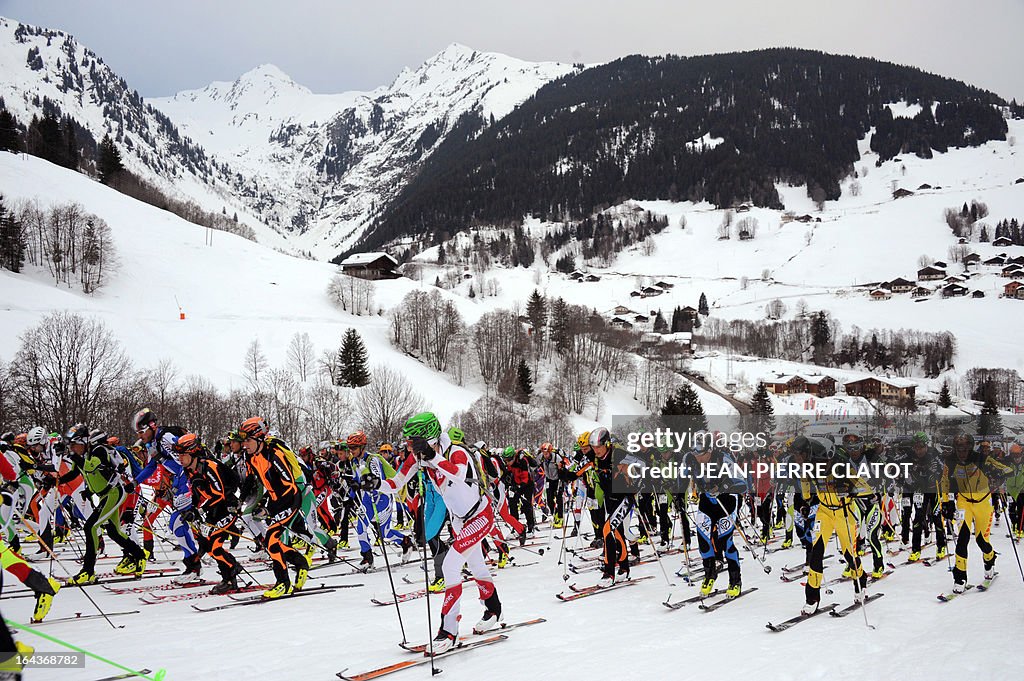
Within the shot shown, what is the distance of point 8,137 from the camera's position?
307 ft

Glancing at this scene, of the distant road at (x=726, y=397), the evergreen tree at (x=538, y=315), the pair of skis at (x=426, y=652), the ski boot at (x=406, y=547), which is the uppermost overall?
the evergreen tree at (x=538, y=315)

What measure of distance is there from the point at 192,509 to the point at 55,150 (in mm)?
122790

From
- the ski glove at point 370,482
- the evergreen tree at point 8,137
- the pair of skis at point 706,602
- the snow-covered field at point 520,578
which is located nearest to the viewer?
the snow-covered field at point 520,578

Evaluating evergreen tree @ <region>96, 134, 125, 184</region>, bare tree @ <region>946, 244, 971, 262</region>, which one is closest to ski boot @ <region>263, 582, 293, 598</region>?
evergreen tree @ <region>96, 134, 125, 184</region>

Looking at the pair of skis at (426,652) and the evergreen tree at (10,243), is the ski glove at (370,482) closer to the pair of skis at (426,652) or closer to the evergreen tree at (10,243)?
the pair of skis at (426,652)

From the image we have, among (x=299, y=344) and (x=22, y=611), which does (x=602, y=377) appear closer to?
(x=299, y=344)

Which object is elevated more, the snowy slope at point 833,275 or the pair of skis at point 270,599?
the snowy slope at point 833,275

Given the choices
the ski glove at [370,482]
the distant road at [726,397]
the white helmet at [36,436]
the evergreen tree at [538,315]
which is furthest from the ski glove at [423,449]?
the evergreen tree at [538,315]

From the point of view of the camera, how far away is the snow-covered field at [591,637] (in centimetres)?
684

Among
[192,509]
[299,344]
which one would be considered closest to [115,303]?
[299,344]

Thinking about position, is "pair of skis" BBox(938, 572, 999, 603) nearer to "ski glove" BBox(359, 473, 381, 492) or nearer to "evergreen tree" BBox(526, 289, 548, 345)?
"ski glove" BBox(359, 473, 381, 492)

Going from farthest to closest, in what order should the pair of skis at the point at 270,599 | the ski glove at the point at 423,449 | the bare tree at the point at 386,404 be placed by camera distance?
1. the bare tree at the point at 386,404
2. the pair of skis at the point at 270,599
3. the ski glove at the point at 423,449

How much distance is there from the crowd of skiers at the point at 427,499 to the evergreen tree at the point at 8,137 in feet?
347

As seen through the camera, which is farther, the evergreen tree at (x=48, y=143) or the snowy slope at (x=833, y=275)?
the snowy slope at (x=833, y=275)
